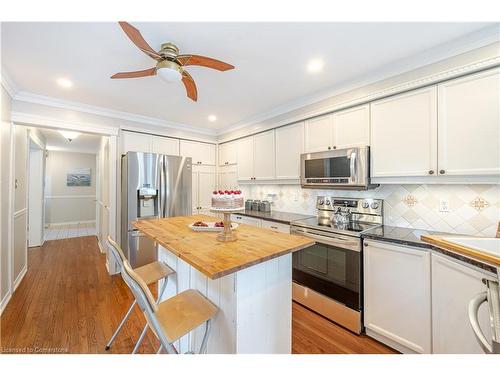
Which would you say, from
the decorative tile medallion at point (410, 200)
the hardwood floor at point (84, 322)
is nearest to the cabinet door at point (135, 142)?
the hardwood floor at point (84, 322)

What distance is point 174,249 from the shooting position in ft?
3.88

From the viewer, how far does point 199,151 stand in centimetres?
399

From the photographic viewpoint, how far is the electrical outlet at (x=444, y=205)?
5.88 feet

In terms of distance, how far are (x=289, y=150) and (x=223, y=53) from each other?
147 cm

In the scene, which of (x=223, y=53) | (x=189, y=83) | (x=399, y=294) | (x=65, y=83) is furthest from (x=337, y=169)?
(x=65, y=83)

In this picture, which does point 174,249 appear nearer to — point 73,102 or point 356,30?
point 356,30

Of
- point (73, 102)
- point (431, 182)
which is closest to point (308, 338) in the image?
point (431, 182)

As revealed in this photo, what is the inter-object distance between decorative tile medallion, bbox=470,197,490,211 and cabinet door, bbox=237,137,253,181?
2.53 metres

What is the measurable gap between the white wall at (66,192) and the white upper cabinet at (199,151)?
5.04 m

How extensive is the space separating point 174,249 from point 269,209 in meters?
2.28

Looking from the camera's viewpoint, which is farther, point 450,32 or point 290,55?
point 290,55

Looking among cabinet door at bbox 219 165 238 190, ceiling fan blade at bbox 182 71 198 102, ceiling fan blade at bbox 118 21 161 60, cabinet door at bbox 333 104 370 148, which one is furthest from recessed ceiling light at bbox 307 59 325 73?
cabinet door at bbox 219 165 238 190

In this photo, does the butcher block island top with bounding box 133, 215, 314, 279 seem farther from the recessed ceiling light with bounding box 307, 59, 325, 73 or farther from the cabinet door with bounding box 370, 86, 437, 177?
the recessed ceiling light with bounding box 307, 59, 325, 73
